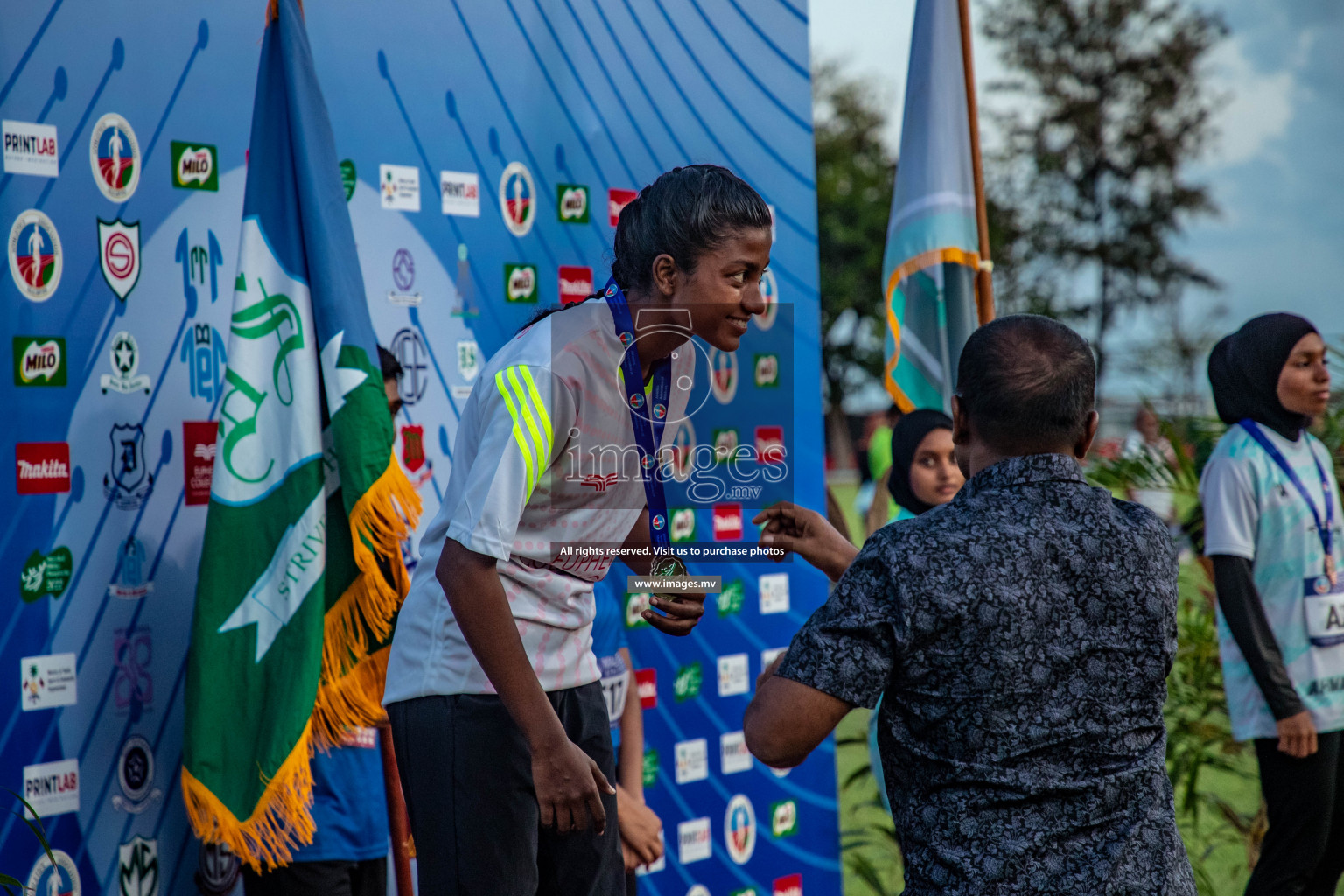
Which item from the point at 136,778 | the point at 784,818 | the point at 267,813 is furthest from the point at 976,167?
the point at 136,778

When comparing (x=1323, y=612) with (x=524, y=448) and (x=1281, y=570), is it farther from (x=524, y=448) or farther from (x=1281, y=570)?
(x=524, y=448)

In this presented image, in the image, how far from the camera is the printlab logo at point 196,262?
2.79 m

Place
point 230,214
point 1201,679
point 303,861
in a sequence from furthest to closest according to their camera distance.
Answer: point 1201,679 → point 230,214 → point 303,861

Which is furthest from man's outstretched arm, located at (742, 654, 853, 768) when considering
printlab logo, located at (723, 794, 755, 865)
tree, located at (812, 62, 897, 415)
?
tree, located at (812, 62, 897, 415)

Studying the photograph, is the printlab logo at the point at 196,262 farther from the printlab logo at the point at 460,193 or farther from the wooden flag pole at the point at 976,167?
the wooden flag pole at the point at 976,167

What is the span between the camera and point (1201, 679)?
4355 mm

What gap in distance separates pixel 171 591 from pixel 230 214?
0.93 meters

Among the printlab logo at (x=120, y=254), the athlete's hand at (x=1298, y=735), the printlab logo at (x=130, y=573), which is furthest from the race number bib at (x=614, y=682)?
the athlete's hand at (x=1298, y=735)

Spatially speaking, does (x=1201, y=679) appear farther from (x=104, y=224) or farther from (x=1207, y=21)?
(x=1207, y=21)

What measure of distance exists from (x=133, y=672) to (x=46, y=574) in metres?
0.30

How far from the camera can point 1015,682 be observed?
150 centimetres

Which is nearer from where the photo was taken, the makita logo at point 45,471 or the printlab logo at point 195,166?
the makita logo at point 45,471

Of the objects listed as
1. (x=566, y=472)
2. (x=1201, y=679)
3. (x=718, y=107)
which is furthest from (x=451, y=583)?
(x=1201, y=679)

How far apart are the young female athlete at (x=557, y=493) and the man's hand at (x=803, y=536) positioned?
0.59ft
